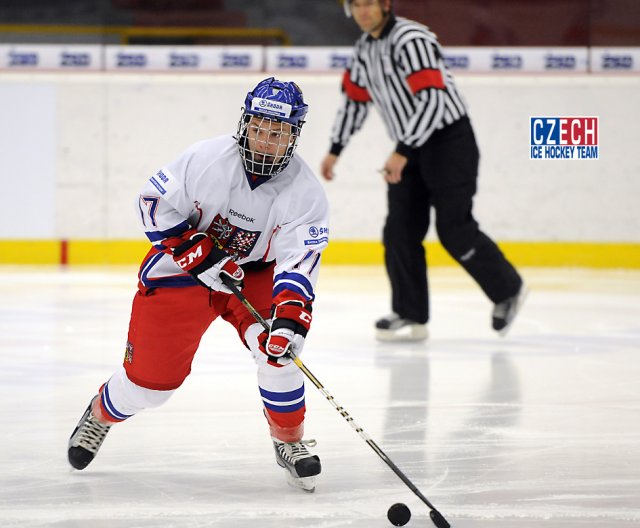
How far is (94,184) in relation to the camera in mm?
7598

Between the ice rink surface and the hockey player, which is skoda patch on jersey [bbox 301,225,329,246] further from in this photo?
the ice rink surface

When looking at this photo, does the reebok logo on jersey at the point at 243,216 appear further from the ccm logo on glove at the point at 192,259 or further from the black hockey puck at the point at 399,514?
the black hockey puck at the point at 399,514

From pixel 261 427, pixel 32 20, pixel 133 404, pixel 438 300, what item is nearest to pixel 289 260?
pixel 133 404

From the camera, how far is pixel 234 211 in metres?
2.23

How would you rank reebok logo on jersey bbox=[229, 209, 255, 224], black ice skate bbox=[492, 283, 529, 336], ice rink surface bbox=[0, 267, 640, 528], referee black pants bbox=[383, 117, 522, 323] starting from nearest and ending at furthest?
ice rink surface bbox=[0, 267, 640, 528]
reebok logo on jersey bbox=[229, 209, 255, 224]
referee black pants bbox=[383, 117, 522, 323]
black ice skate bbox=[492, 283, 529, 336]

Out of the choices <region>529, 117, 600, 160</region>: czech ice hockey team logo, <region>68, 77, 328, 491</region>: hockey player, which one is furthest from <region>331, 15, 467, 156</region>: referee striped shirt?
<region>68, 77, 328, 491</region>: hockey player

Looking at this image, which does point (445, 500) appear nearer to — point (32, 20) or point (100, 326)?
point (100, 326)

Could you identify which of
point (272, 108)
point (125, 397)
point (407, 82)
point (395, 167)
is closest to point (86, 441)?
point (125, 397)

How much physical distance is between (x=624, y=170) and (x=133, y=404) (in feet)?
18.8

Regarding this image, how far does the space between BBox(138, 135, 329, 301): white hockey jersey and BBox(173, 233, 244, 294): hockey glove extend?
5cm

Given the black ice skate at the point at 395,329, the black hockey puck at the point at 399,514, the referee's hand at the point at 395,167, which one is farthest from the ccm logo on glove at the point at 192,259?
the black ice skate at the point at 395,329

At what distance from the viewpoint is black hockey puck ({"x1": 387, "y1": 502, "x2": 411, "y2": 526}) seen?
6.10 ft

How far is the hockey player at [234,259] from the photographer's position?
2.12 metres

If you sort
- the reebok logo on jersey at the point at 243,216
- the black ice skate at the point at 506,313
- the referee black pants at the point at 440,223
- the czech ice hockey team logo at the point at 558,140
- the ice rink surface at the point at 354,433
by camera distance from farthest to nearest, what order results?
the black ice skate at the point at 506,313, the referee black pants at the point at 440,223, the czech ice hockey team logo at the point at 558,140, the reebok logo on jersey at the point at 243,216, the ice rink surface at the point at 354,433
